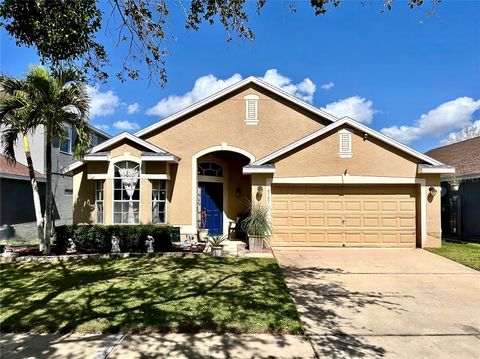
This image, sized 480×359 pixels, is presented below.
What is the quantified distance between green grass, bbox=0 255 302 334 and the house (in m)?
7.06

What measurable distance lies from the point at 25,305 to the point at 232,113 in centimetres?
1063

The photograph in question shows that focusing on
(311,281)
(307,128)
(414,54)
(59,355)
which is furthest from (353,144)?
(59,355)

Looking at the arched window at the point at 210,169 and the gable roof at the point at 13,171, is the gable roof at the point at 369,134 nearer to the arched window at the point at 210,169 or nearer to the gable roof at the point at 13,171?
the arched window at the point at 210,169

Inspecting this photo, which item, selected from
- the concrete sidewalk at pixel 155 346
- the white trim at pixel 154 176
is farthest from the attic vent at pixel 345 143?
the concrete sidewalk at pixel 155 346

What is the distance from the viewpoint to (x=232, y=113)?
48.6 ft

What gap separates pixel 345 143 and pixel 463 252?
5.44 m

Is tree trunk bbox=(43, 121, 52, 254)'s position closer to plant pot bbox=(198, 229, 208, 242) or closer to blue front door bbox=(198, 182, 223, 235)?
plant pot bbox=(198, 229, 208, 242)

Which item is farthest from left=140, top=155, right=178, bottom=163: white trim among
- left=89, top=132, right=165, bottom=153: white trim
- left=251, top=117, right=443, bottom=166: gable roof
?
left=251, top=117, right=443, bottom=166: gable roof

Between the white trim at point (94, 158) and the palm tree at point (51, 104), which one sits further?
the white trim at point (94, 158)

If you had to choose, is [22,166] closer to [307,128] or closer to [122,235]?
[122,235]

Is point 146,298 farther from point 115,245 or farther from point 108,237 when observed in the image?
point 108,237

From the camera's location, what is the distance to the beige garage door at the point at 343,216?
1296cm

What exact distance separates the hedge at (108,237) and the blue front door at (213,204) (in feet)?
12.3

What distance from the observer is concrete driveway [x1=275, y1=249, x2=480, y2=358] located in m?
4.76
